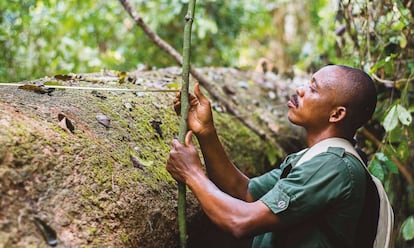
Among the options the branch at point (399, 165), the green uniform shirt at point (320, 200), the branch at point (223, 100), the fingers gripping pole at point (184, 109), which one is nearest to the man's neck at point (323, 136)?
the green uniform shirt at point (320, 200)

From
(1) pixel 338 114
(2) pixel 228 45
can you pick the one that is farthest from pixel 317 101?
(2) pixel 228 45

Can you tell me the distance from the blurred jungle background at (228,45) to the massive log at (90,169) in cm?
125

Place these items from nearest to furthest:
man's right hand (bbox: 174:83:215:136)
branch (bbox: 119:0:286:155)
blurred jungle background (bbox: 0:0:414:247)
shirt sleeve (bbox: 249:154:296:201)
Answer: man's right hand (bbox: 174:83:215:136)
shirt sleeve (bbox: 249:154:296:201)
blurred jungle background (bbox: 0:0:414:247)
branch (bbox: 119:0:286:155)

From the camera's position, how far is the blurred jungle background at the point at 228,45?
3.80 m

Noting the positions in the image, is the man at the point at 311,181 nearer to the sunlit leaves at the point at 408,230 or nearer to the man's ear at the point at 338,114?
the man's ear at the point at 338,114

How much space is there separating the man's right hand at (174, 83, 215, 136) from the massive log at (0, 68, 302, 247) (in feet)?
0.86

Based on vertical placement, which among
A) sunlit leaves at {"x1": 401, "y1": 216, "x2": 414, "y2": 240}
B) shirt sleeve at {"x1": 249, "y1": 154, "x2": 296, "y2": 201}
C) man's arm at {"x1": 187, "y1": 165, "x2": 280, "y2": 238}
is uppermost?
man's arm at {"x1": 187, "y1": 165, "x2": 280, "y2": 238}

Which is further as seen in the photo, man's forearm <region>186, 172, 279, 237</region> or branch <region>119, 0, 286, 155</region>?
branch <region>119, 0, 286, 155</region>

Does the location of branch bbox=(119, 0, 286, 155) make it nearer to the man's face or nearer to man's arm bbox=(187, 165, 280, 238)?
the man's face

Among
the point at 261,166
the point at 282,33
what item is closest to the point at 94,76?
the point at 261,166

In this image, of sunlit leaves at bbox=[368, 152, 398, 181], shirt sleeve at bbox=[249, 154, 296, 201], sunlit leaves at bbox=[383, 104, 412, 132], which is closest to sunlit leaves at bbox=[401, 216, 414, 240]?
sunlit leaves at bbox=[368, 152, 398, 181]

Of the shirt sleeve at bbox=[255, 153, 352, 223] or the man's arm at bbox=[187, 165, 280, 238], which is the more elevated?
the shirt sleeve at bbox=[255, 153, 352, 223]

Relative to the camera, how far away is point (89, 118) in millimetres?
2475

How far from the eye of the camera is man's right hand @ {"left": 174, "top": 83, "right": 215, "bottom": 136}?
2633 mm
